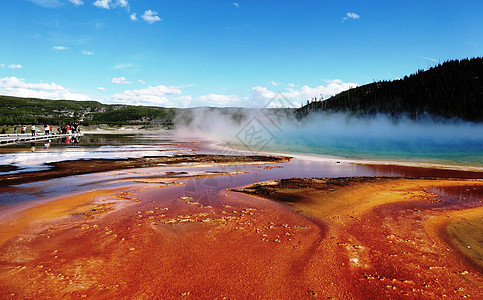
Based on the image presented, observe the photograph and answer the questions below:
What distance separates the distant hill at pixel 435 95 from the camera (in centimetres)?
8100

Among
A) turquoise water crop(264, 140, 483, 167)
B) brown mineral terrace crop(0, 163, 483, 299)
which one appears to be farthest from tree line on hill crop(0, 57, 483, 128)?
brown mineral terrace crop(0, 163, 483, 299)

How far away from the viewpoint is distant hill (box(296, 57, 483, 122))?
81.0 meters

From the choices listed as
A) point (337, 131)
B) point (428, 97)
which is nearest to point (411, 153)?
point (337, 131)

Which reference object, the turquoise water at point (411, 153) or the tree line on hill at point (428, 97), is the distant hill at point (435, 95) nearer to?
the tree line on hill at point (428, 97)

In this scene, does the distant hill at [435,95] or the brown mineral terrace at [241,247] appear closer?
the brown mineral terrace at [241,247]

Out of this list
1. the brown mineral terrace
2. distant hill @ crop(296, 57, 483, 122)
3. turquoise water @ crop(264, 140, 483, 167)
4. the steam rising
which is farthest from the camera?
distant hill @ crop(296, 57, 483, 122)

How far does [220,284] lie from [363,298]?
2.24m

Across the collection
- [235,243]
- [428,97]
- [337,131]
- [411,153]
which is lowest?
[235,243]

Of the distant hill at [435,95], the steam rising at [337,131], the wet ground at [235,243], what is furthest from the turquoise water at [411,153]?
the distant hill at [435,95]

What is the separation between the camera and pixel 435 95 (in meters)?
87.6

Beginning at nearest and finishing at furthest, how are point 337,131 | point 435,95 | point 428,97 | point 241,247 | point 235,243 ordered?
point 241,247, point 235,243, point 435,95, point 428,97, point 337,131

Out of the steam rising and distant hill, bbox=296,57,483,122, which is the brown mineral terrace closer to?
the steam rising

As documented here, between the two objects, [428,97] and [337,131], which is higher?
[428,97]

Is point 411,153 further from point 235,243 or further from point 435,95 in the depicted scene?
point 435,95
